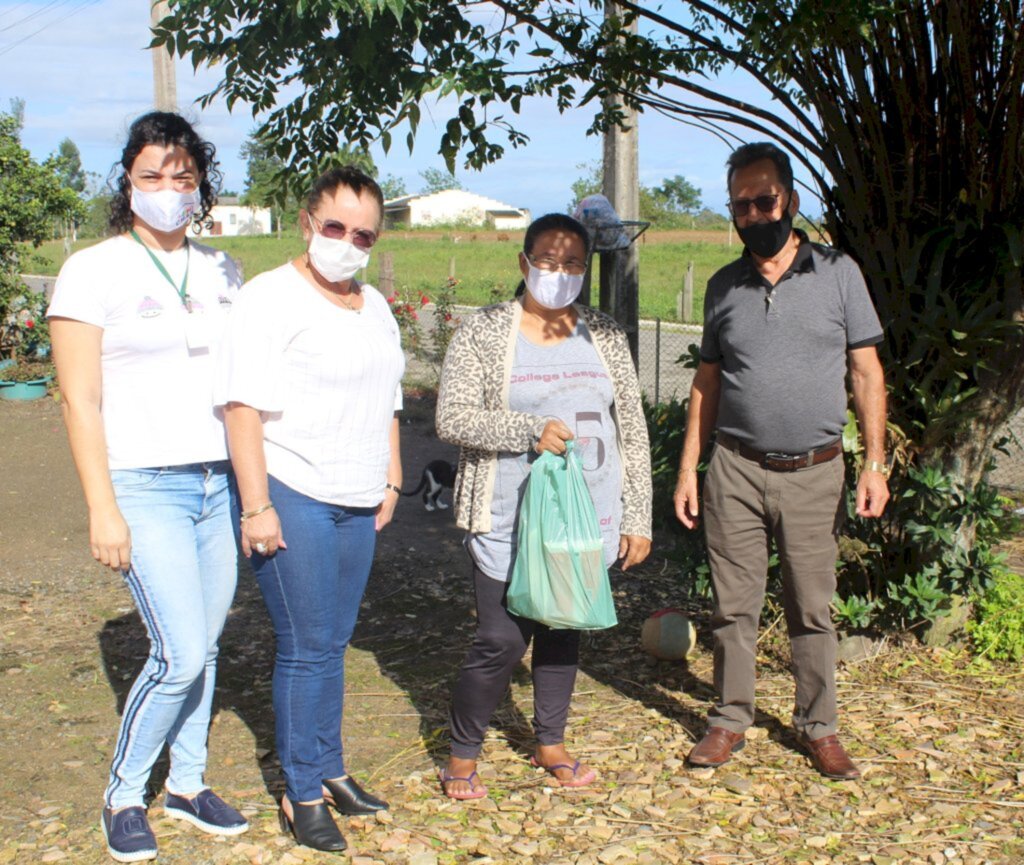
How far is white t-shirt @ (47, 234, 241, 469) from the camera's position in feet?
9.73

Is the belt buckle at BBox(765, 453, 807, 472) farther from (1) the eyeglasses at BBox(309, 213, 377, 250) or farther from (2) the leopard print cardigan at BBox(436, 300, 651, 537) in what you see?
(1) the eyeglasses at BBox(309, 213, 377, 250)

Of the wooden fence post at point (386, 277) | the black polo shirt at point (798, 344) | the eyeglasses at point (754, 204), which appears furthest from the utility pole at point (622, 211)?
the wooden fence post at point (386, 277)

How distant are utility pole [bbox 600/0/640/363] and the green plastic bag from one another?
2234mm

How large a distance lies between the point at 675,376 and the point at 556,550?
11239 mm

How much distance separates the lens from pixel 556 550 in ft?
11.0

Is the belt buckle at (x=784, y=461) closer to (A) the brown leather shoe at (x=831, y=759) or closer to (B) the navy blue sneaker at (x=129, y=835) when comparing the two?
(A) the brown leather shoe at (x=831, y=759)

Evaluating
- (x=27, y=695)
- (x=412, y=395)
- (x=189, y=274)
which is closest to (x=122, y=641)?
(x=27, y=695)

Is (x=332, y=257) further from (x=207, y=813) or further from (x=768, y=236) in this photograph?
(x=207, y=813)

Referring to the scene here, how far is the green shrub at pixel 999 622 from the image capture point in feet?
15.1

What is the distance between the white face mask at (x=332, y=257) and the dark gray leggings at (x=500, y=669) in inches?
41.4

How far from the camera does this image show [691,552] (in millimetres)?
4617

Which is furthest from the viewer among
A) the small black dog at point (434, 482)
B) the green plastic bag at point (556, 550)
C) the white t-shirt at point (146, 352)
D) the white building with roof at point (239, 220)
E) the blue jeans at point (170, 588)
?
the white building with roof at point (239, 220)

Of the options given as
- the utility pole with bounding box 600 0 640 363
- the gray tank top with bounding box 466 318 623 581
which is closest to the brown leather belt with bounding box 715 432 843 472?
the gray tank top with bounding box 466 318 623 581

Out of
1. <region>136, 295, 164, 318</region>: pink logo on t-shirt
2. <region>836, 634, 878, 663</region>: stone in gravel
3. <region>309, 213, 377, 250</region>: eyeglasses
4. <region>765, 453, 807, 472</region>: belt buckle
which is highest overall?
<region>309, 213, 377, 250</region>: eyeglasses
